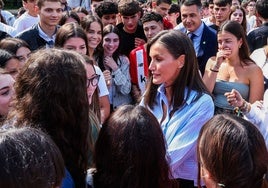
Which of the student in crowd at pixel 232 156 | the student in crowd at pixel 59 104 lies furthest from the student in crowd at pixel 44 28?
the student in crowd at pixel 232 156

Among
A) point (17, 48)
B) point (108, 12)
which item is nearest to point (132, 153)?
point (17, 48)

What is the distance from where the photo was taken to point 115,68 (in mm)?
4340

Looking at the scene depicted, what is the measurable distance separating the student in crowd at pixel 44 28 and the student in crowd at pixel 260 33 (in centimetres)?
255

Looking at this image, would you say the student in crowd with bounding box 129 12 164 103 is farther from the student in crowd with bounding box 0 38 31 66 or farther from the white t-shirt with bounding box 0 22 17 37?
the white t-shirt with bounding box 0 22 17 37

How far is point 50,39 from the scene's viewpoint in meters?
4.38

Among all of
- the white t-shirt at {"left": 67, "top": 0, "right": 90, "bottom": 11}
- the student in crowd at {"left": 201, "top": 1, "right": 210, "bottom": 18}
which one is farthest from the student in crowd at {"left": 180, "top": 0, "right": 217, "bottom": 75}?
the student in crowd at {"left": 201, "top": 1, "right": 210, "bottom": 18}

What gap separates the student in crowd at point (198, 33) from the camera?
4797mm

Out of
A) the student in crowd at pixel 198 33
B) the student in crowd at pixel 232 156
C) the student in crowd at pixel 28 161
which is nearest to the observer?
the student in crowd at pixel 28 161

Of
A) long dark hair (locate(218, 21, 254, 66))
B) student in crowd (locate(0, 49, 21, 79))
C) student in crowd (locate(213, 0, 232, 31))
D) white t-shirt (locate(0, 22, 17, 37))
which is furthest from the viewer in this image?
student in crowd (locate(213, 0, 232, 31))

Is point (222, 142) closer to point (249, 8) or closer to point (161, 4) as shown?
point (161, 4)

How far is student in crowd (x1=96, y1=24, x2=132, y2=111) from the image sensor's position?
4307mm

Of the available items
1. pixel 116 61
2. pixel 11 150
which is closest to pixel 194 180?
pixel 11 150

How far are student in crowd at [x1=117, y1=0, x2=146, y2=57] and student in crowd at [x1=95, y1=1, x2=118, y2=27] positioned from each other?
22 centimetres

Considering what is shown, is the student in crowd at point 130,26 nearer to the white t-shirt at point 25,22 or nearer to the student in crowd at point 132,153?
the white t-shirt at point 25,22
